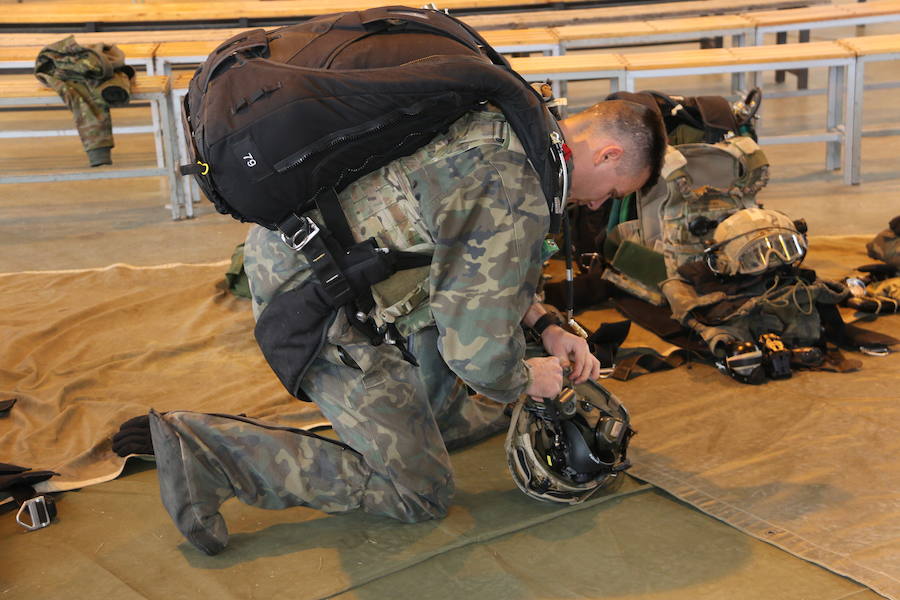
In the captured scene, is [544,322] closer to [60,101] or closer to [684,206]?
[684,206]

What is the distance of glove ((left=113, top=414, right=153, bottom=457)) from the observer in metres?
2.93

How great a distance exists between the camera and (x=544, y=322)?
8.95ft

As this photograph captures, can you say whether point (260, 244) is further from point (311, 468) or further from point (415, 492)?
point (415, 492)

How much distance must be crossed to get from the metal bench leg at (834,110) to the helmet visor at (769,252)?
10.3 ft

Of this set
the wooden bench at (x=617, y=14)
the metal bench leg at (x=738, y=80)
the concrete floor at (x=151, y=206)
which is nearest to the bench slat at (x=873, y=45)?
the concrete floor at (x=151, y=206)

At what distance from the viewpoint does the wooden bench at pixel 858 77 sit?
18.7ft

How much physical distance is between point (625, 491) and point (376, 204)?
1.06m

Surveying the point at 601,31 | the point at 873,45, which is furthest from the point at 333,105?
the point at 601,31

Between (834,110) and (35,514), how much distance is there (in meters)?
5.54

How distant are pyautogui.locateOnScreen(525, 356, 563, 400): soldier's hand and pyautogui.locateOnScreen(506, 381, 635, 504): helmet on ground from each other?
0.37ft

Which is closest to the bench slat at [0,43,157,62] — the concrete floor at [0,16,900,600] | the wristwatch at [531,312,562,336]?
the concrete floor at [0,16,900,600]

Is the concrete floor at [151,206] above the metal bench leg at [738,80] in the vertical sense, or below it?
below

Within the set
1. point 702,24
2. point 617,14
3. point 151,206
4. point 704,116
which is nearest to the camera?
point 704,116

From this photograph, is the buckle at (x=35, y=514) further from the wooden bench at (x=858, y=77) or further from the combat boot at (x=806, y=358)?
the wooden bench at (x=858, y=77)
